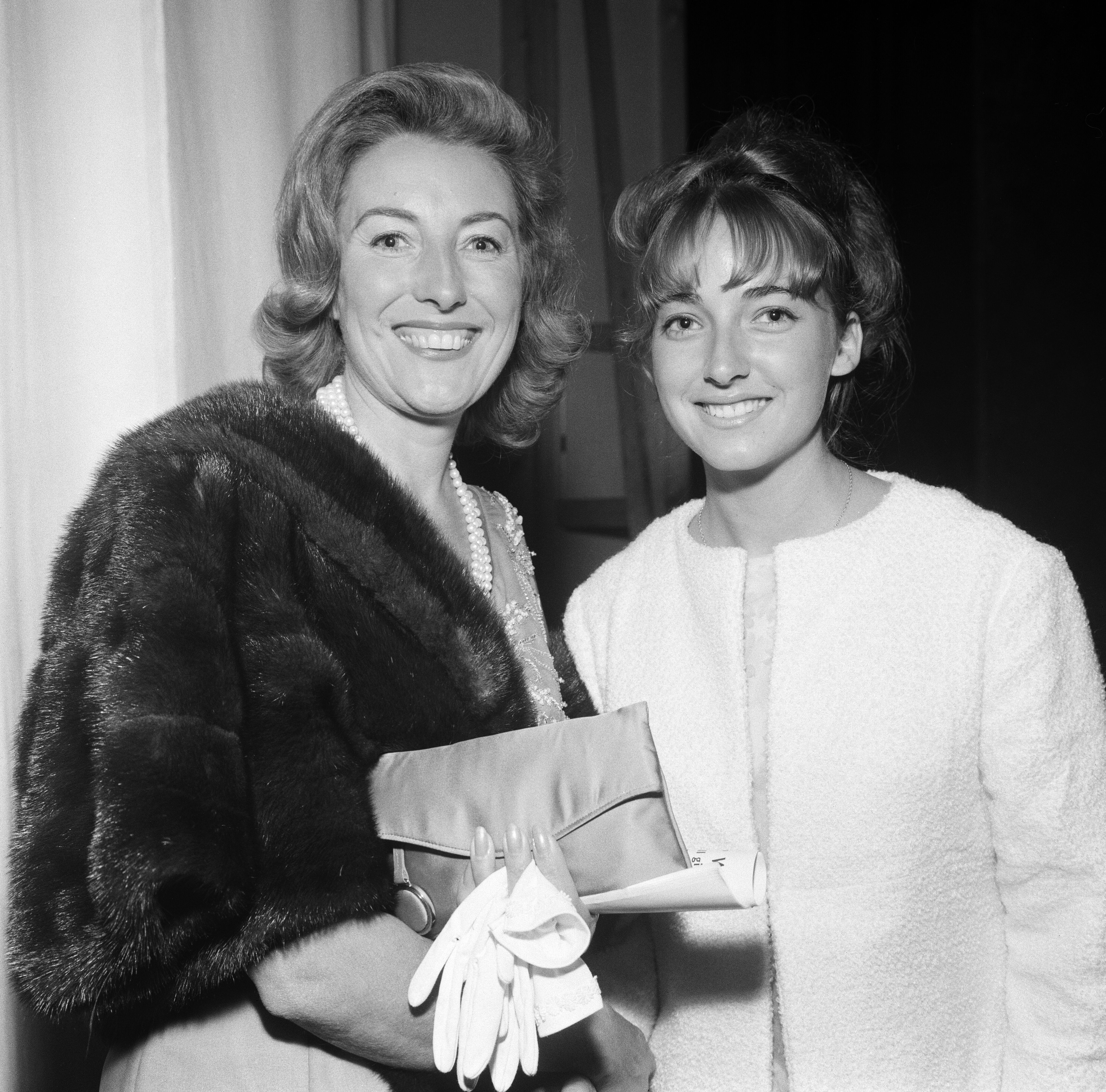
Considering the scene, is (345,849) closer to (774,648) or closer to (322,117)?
(774,648)

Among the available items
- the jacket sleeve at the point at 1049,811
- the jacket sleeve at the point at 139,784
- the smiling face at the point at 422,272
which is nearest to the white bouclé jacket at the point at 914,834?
the jacket sleeve at the point at 1049,811

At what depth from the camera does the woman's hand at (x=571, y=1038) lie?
1.07m

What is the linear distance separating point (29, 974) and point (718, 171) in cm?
118

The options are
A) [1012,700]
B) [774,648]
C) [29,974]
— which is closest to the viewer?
[29,974]

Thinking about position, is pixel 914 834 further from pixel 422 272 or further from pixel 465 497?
pixel 422 272

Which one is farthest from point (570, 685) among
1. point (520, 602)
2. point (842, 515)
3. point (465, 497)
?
point (842, 515)

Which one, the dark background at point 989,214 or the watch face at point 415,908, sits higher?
the dark background at point 989,214

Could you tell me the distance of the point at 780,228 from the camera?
1.46 m

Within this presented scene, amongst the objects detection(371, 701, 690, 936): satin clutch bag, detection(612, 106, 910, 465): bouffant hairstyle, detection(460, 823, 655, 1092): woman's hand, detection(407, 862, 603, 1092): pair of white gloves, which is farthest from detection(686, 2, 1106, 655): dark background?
detection(407, 862, 603, 1092): pair of white gloves

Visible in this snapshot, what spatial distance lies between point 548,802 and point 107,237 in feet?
3.58

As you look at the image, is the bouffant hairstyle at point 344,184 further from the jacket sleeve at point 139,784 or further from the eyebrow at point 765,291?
the jacket sleeve at point 139,784

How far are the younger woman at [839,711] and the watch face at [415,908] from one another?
0.45 metres

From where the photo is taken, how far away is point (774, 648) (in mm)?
1461

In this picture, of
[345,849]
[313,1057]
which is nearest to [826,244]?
[345,849]
